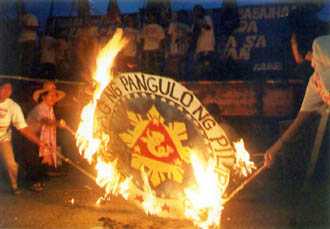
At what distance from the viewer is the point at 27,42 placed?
11.7 metres

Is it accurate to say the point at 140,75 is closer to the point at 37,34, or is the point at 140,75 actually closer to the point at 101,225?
the point at 101,225

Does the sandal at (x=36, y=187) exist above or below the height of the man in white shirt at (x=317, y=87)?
below

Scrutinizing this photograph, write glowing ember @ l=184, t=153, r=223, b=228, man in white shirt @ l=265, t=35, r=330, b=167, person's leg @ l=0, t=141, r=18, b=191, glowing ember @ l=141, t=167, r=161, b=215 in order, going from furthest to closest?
1. person's leg @ l=0, t=141, r=18, b=191
2. glowing ember @ l=141, t=167, r=161, b=215
3. glowing ember @ l=184, t=153, r=223, b=228
4. man in white shirt @ l=265, t=35, r=330, b=167

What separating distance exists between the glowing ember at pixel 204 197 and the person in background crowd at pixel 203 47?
4506 millimetres

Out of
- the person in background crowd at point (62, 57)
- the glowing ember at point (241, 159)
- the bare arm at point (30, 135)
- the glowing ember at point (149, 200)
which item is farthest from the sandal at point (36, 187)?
the glowing ember at point (241, 159)

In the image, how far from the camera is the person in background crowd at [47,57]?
38.2 feet

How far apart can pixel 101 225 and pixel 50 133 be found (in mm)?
2959

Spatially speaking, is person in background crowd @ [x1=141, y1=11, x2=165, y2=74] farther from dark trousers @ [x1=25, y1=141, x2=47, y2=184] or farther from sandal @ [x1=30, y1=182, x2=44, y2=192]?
sandal @ [x1=30, y1=182, x2=44, y2=192]

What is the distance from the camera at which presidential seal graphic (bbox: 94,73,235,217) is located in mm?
5879

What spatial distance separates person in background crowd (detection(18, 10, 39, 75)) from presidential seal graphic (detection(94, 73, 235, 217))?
5705mm

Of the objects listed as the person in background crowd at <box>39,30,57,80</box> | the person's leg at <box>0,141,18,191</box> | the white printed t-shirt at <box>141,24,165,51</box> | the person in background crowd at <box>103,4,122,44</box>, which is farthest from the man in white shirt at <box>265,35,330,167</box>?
the person in background crowd at <box>39,30,57,80</box>

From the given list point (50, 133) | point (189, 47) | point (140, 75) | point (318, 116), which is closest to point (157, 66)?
point (189, 47)

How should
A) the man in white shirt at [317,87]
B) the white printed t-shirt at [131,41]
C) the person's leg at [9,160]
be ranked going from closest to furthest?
1. the man in white shirt at [317,87]
2. the person's leg at [9,160]
3. the white printed t-shirt at [131,41]

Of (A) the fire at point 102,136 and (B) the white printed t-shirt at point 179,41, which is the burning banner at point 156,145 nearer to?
(A) the fire at point 102,136
